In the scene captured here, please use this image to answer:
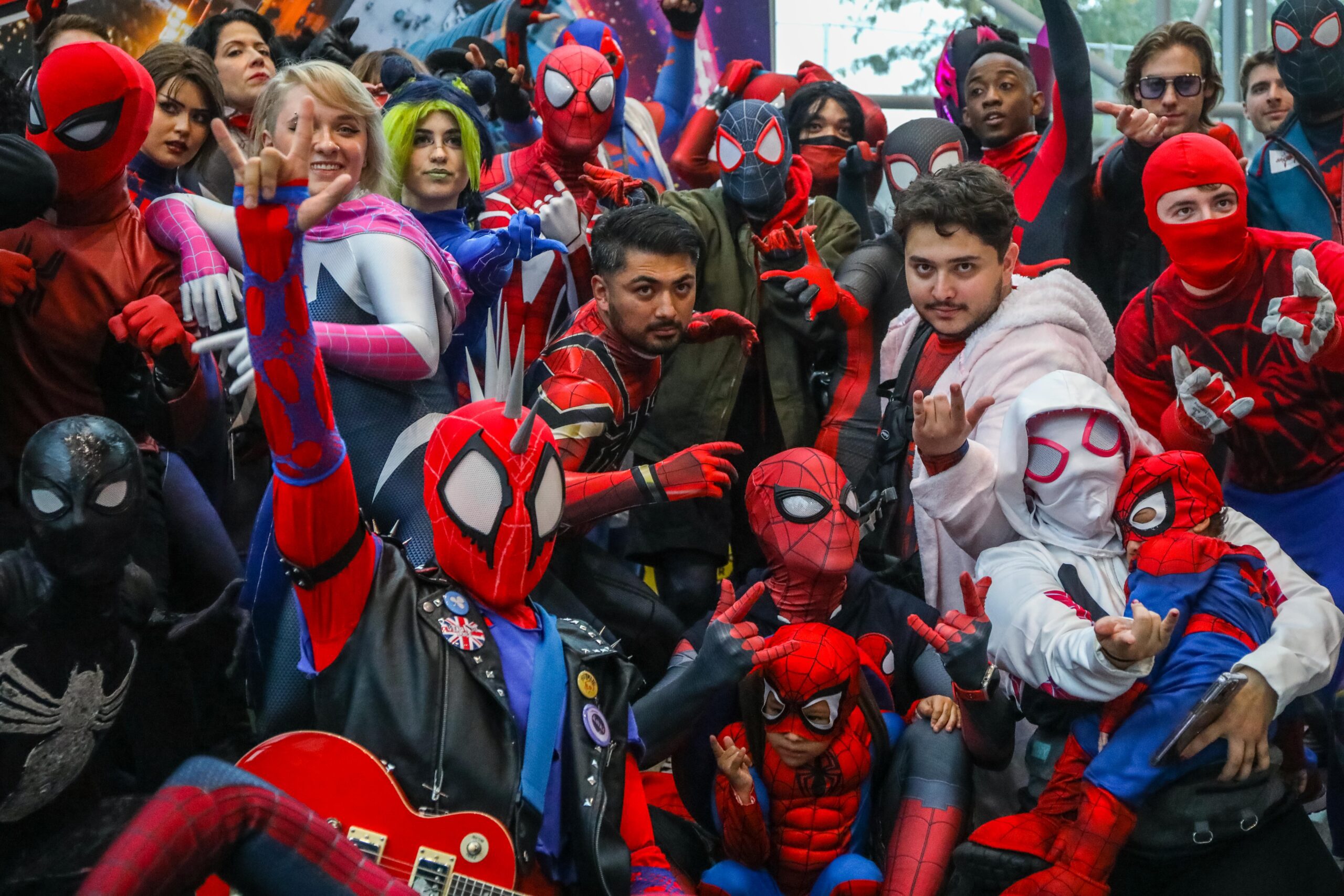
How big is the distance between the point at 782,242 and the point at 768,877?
1.81 m

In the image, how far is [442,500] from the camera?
2258 mm

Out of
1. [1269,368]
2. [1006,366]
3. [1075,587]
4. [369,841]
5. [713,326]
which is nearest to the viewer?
[369,841]

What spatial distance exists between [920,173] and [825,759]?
216cm

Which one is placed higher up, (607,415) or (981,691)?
(607,415)

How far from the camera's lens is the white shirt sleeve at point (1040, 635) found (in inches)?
98.4

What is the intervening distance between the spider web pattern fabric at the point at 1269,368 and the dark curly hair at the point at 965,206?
0.50m

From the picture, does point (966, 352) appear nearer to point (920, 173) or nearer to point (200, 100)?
point (920, 173)

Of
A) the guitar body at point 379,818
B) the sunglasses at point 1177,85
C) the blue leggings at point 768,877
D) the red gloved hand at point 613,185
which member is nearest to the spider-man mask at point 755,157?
the red gloved hand at point 613,185

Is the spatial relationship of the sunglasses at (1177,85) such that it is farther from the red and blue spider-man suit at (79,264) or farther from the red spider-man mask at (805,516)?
the red and blue spider-man suit at (79,264)

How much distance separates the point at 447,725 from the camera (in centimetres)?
217

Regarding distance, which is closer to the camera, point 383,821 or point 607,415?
point 383,821

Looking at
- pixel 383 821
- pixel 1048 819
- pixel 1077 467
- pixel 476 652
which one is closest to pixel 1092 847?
pixel 1048 819

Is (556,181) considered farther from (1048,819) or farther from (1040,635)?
(1048,819)

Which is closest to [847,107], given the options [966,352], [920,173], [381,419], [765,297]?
[920,173]
